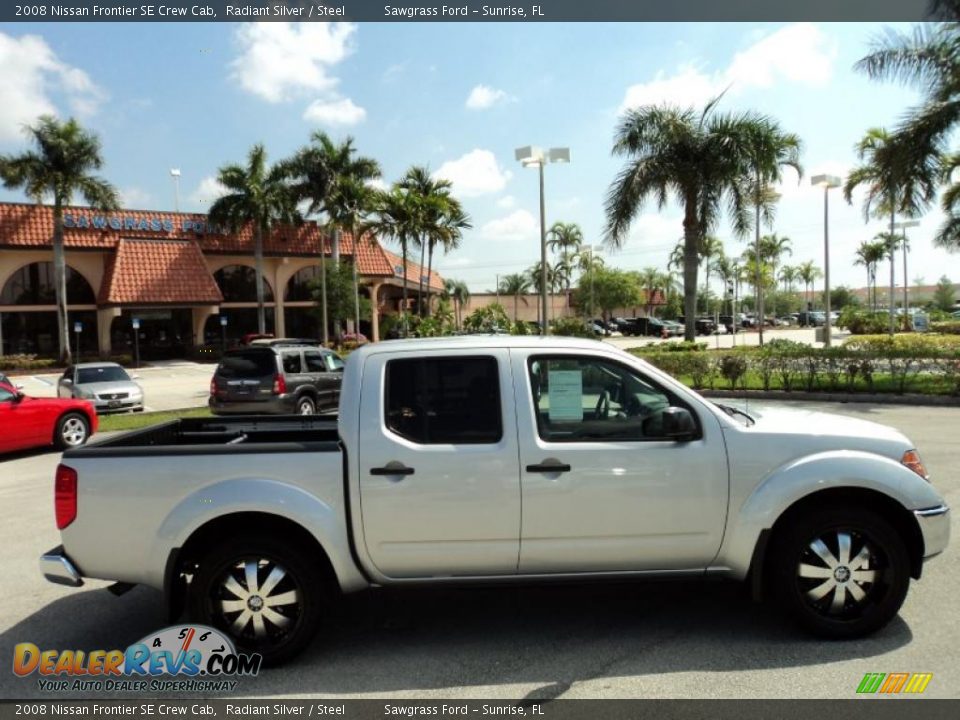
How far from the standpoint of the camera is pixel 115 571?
13.3 ft

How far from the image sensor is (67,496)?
4020 mm

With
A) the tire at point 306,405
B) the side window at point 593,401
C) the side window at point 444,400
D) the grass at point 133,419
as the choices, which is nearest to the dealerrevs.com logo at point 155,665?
the side window at point 444,400

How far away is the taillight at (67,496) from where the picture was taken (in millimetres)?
4012

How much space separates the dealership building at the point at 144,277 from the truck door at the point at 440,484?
1467 inches

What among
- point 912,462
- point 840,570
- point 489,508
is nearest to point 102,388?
point 489,508

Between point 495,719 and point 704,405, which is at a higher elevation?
point 704,405

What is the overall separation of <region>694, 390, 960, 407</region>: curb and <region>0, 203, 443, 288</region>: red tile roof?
89.5 ft

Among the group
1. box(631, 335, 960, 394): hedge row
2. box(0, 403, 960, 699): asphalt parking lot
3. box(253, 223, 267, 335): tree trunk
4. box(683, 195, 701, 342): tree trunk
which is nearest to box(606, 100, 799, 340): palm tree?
box(683, 195, 701, 342): tree trunk

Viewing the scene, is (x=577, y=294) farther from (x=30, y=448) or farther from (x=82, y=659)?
(x=82, y=659)

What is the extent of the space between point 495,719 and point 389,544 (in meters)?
1.05

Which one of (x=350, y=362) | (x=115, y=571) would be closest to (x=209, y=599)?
(x=115, y=571)

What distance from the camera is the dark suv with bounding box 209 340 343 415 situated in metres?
14.3

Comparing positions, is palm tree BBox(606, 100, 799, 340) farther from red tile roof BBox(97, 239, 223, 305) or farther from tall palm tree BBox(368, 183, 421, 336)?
red tile roof BBox(97, 239, 223, 305)

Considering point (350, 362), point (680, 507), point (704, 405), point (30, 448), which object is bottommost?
point (30, 448)
